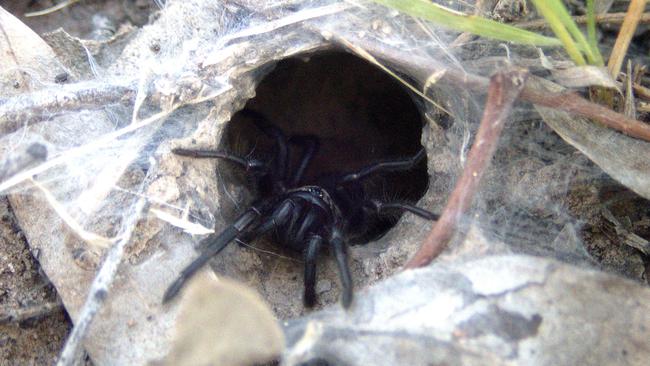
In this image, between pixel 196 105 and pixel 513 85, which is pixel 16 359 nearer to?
pixel 196 105

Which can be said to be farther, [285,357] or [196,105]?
[196,105]

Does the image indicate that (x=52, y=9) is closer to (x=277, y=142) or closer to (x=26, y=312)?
(x=277, y=142)

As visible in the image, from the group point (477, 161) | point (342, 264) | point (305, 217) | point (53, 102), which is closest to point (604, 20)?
point (477, 161)

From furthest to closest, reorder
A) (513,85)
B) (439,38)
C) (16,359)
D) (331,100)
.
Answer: (331,100)
(439,38)
(16,359)
(513,85)

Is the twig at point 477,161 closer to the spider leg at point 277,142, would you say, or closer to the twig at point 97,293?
the twig at point 97,293

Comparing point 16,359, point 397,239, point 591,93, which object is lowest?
point 16,359

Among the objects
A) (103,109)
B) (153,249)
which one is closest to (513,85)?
(153,249)

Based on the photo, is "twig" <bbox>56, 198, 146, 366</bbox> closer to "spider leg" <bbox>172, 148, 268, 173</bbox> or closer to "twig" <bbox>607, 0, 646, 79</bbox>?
"spider leg" <bbox>172, 148, 268, 173</bbox>
